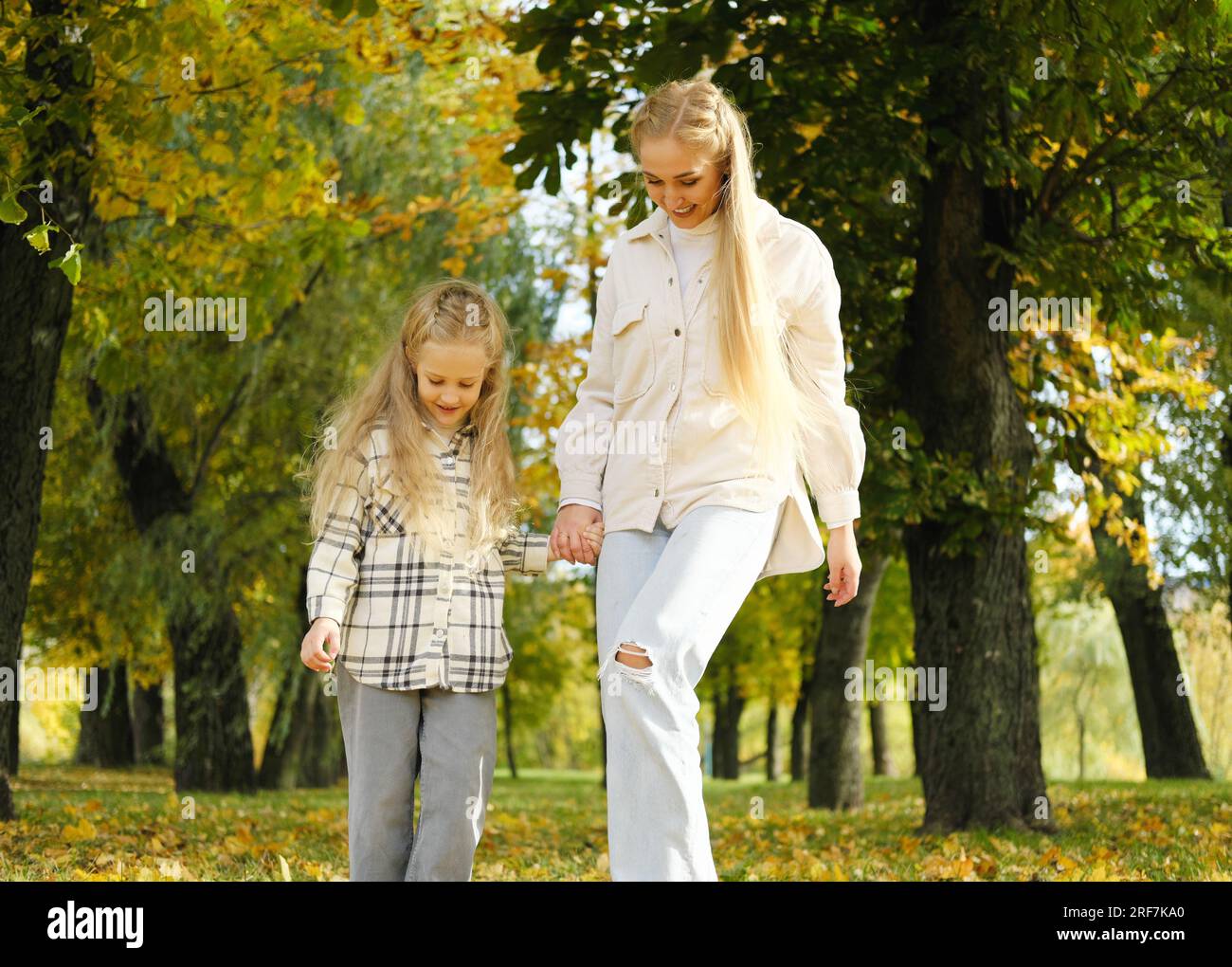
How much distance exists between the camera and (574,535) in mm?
3604

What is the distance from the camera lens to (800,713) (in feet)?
79.3

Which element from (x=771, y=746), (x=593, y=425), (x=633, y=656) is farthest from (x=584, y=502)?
(x=771, y=746)

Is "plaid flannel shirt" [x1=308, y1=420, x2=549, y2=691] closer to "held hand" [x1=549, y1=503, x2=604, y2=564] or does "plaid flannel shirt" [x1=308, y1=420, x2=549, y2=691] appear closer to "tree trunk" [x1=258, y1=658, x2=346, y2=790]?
"held hand" [x1=549, y1=503, x2=604, y2=564]

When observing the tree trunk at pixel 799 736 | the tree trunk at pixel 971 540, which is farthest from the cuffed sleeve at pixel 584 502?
the tree trunk at pixel 799 736

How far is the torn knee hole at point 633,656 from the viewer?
10.1 feet

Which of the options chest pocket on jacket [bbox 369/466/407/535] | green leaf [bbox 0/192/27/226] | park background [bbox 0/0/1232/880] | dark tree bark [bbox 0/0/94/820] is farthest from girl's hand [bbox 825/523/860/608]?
dark tree bark [bbox 0/0/94/820]

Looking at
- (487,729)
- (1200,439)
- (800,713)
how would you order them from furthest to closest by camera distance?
(800,713)
(1200,439)
(487,729)

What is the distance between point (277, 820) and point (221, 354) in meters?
6.93

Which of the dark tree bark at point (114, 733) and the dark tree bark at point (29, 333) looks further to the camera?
the dark tree bark at point (114, 733)

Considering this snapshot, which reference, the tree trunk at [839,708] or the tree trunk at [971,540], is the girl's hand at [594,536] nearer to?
the tree trunk at [971,540]

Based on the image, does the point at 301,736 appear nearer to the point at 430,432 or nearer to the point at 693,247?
the point at 430,432

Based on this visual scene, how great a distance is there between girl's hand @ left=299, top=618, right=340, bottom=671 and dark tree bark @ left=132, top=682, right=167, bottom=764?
1859cm
